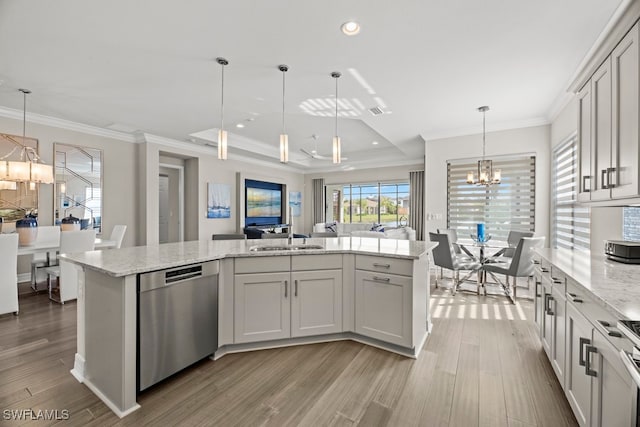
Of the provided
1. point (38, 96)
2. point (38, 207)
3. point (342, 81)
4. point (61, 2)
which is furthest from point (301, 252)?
point (38, 207)

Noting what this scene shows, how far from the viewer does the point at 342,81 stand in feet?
10.6

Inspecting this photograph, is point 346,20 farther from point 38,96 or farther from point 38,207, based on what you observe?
point 38,207

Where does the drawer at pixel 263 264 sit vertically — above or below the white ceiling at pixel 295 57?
below

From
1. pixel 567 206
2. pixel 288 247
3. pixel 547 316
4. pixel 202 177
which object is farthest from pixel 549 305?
pixel 202 177

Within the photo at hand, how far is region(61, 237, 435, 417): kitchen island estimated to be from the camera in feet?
6.46

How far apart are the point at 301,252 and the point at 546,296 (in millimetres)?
1782

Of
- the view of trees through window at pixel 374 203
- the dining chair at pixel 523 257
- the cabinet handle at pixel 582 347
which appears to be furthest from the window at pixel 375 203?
the cabinet handle at pixel 582 347

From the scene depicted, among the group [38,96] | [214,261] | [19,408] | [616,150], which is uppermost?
[38,96]

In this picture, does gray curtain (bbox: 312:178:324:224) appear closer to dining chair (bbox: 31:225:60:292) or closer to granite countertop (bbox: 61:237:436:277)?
dining chair (bbox: 31:225:60:292)

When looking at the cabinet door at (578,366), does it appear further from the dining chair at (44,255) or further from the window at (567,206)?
the dining chair at (44,255)

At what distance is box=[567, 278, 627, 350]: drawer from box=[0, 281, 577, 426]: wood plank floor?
74 centimetres

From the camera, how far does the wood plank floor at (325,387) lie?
1.63 metres

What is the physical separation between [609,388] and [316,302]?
1.78 meters

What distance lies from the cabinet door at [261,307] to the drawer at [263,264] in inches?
1.6
